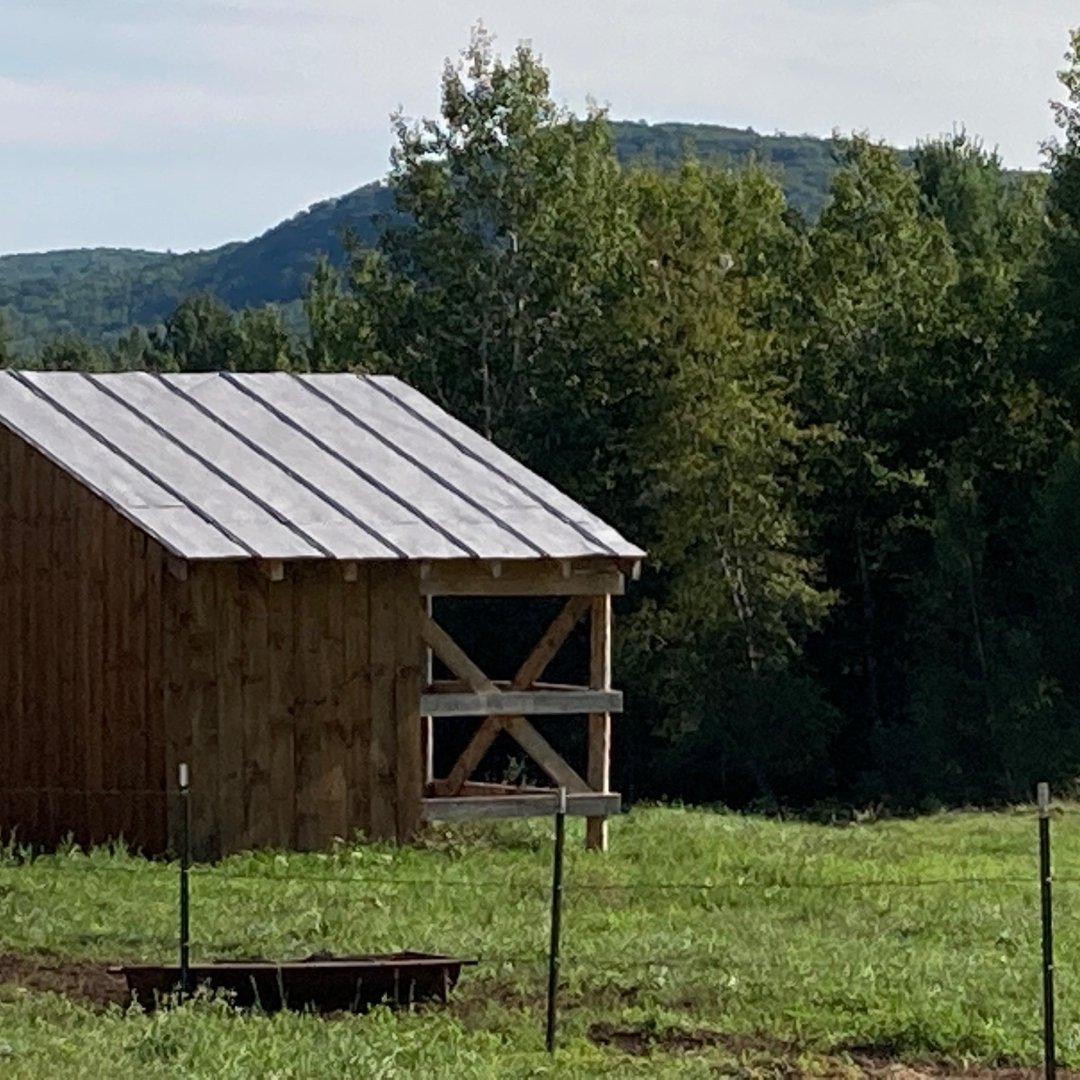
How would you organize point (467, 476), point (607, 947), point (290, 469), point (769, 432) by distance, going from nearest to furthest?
1. point (607, 947)
2. point (290, 469)
3. point (467, 476)
4. point (769, 432)

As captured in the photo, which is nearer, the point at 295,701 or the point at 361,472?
the point at 295,701

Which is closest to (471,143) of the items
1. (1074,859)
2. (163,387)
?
(163,387)

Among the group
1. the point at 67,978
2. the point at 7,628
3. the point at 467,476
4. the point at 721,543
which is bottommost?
the point at 67,978

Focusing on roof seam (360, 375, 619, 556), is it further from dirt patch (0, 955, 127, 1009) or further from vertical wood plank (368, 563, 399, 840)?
dirt patch (0, 955, 127, 1009)

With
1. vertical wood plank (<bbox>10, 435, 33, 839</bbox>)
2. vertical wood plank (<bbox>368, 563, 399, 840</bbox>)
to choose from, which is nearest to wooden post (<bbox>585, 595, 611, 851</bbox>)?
vertical wood plank (<bbox>368, 563, 399, 840</bbox>)

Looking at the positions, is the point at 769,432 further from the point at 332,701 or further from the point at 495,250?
the point at 332,701

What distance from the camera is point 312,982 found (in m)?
12.2

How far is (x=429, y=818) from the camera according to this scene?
20.0 meters

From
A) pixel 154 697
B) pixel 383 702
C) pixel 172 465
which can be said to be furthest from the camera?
pixel 172 465

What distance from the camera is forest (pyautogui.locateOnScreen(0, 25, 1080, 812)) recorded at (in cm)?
3894

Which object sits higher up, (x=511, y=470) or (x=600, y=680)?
(x=511, y=470)

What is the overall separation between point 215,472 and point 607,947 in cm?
710

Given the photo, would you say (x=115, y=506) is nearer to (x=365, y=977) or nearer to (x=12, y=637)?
(x=12, y=637)

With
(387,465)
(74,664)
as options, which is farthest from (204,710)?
(387,465)
